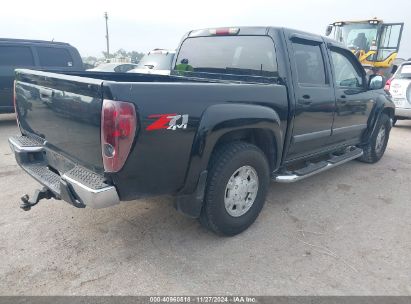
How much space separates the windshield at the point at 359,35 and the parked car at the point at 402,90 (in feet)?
23.0

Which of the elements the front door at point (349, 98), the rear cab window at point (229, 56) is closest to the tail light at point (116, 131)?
the rear cab window at point (229, 56)

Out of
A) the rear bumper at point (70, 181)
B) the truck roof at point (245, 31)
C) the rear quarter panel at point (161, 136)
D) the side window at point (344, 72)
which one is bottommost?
the rear bumper at point (70, 181)

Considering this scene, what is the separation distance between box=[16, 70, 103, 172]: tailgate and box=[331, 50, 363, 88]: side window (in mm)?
3115

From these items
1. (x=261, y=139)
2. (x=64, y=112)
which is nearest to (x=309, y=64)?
(x=261, y=139)

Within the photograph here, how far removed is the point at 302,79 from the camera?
3584 millimetres

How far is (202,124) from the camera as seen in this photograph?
249 centimetres

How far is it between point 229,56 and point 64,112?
2.06 m

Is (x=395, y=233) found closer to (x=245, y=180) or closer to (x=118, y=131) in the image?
(x=245, y=180)

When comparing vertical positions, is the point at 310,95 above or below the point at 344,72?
below

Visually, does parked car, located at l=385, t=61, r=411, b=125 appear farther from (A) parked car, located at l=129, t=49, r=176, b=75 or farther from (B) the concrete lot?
(A) parked car, located at l=129, t=49, r=176, b=75

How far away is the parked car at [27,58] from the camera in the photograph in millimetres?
7582

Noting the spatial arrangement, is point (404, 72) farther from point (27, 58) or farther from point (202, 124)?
point (27, 58)

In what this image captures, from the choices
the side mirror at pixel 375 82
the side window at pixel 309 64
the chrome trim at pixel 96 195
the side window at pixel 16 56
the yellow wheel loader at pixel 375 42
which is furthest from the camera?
the yellow wheel loader at pixel 375 42

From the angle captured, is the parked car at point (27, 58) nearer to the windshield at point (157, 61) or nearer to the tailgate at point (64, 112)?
the windshield at point (157, 61)
